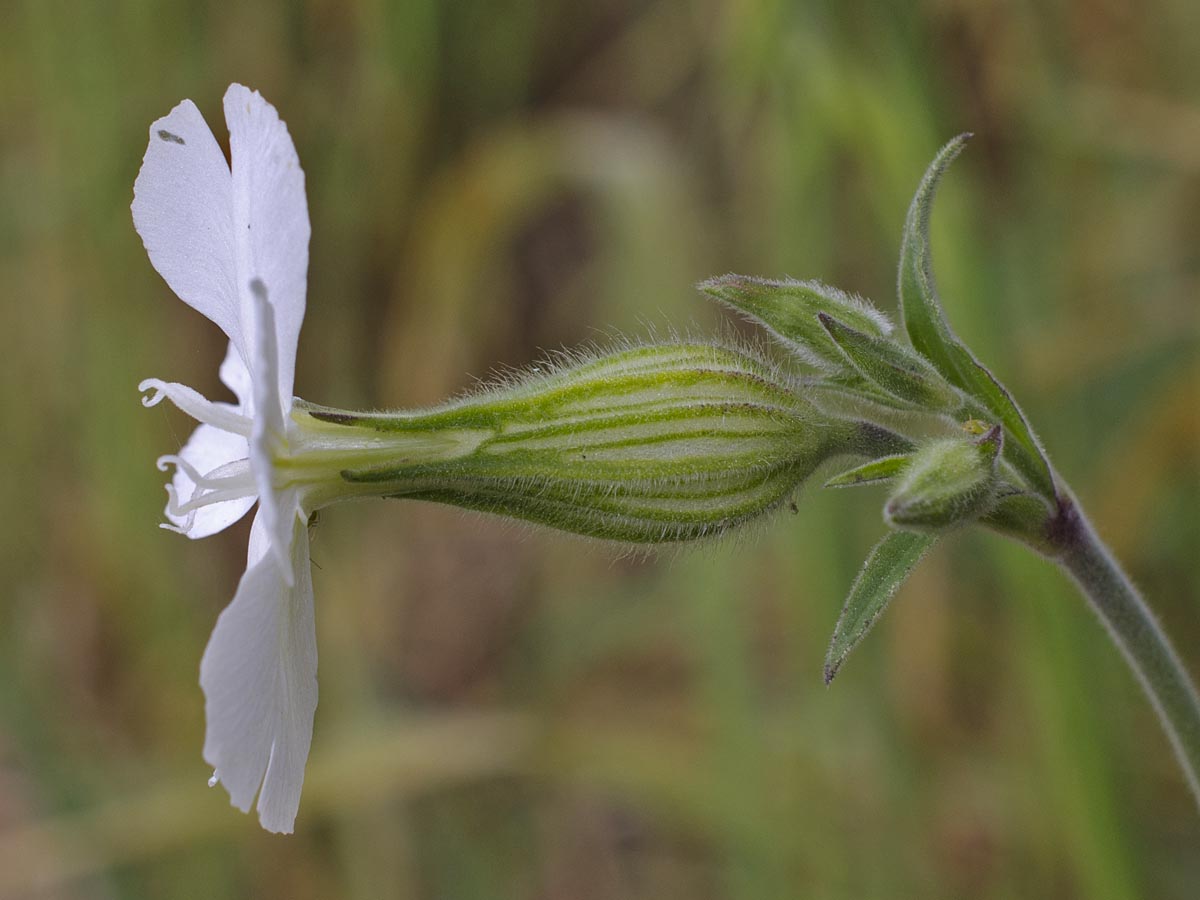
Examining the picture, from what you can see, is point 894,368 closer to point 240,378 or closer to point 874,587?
point 874,587

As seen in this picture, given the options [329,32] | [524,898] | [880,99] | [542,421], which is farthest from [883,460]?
[329,32]

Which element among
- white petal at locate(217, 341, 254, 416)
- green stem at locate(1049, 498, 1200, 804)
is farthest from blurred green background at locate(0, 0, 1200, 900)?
white petal at locate(217, 341, 254, 416)

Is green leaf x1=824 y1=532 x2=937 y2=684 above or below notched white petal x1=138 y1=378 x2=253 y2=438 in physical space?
below

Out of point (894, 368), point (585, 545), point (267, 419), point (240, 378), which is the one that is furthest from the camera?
point (585, 545)

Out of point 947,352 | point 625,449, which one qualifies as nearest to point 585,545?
point 625,449

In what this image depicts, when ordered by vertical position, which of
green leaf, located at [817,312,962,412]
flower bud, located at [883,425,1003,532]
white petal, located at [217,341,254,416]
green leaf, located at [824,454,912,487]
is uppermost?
white petal, located at [217,341,254,416]

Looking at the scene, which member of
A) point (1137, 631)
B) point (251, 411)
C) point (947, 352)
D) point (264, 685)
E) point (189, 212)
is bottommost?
point (1137, 631)

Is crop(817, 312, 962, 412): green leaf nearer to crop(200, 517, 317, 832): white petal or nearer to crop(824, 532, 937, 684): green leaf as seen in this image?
crop(824, 532, 937, 684): green leaf
